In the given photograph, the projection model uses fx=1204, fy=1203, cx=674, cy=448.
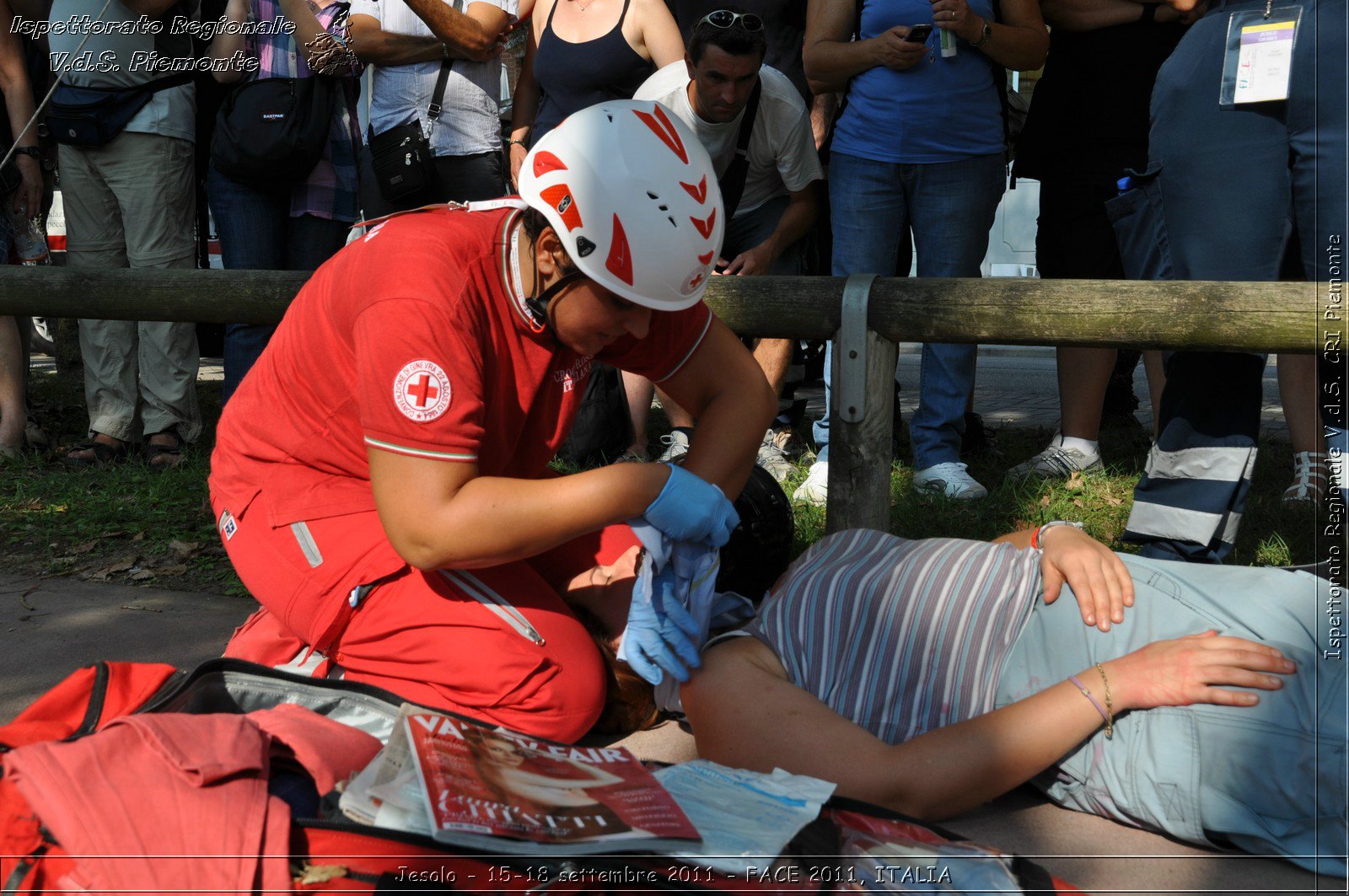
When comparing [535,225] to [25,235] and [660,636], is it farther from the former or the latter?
[25,235]

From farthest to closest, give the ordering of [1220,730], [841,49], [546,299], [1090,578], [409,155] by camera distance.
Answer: [409,155] < [841,49] < [546,299] < [1090,578] < [1220,730]

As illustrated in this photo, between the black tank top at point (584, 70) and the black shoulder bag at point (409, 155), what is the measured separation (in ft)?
1.26

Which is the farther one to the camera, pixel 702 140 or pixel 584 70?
pixel 584 70

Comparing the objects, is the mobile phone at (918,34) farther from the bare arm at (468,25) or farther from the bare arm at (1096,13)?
the bare arm at (468,25)

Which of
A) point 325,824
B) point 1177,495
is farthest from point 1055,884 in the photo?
point 1177,495

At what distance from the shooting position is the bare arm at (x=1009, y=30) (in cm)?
402

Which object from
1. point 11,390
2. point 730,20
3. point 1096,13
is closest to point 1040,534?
point 730,20

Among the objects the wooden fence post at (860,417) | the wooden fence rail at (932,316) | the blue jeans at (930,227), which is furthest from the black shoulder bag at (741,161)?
the wooden fence post at (860,417)

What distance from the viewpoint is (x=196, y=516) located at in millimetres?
4359

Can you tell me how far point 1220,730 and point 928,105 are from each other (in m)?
2.70

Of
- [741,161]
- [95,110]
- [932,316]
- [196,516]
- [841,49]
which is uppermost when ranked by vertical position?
[841,49]

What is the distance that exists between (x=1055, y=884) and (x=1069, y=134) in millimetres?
3342

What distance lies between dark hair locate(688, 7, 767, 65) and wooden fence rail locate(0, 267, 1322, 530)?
47.0 inches

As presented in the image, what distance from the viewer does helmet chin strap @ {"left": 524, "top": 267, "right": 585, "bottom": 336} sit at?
A: 2291 mm
